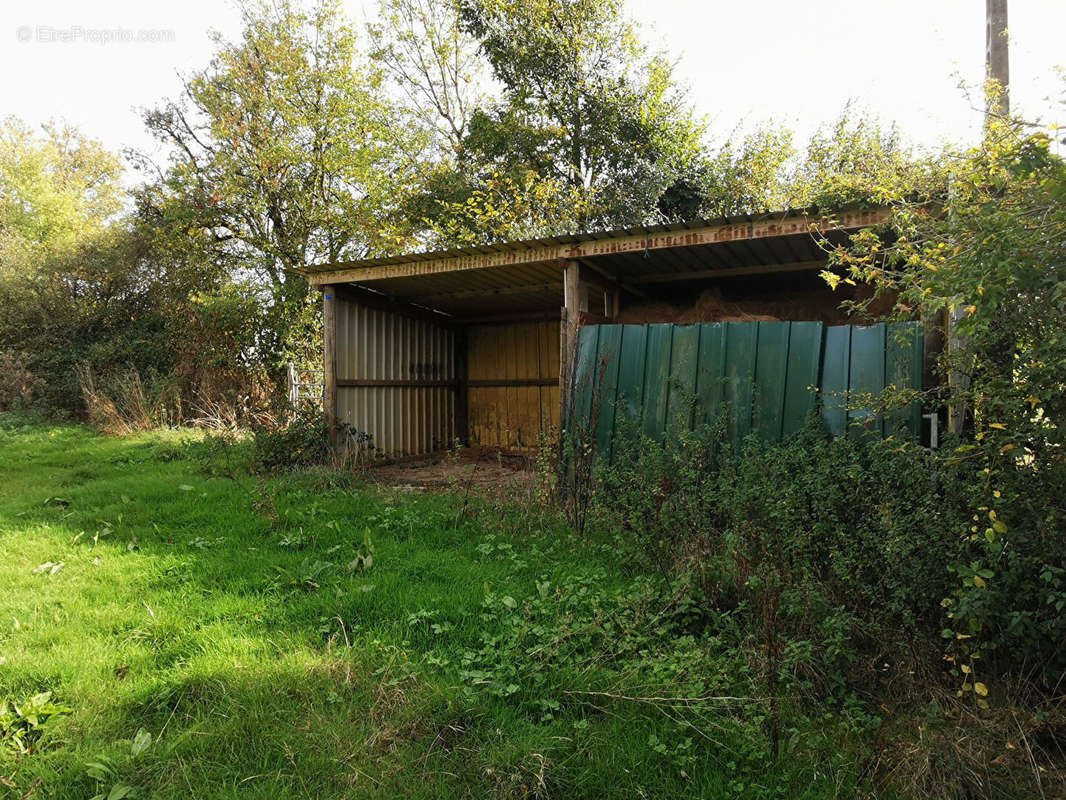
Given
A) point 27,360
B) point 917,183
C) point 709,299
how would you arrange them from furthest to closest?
point 27,360 < point 709,299 < point 917,183

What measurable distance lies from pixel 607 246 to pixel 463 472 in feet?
12.5

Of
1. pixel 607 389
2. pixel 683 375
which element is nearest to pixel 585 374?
pixel 607 389

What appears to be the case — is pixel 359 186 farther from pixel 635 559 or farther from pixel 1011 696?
pixel 1011 696

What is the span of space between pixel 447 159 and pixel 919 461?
1595 cm

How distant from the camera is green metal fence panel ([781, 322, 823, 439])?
441 cm

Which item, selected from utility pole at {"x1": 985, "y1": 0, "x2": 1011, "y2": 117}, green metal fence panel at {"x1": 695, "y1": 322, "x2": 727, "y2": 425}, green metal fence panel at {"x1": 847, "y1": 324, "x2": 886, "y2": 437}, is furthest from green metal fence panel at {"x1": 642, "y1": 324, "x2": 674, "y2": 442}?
utility pole at {"x1": 985, "y1": 0, "x2": 1011, "y2": 117}

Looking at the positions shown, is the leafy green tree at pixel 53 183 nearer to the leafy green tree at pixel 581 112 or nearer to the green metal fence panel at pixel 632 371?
the leafy green tree at pixel 581 112

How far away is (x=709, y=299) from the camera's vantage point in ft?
23.8

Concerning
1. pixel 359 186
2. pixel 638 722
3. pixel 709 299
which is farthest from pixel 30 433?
pixel 638 722

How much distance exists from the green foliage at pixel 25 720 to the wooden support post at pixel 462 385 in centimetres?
861

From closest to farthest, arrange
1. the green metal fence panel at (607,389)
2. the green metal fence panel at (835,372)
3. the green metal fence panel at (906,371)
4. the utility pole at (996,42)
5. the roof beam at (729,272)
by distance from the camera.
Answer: the green metal fence panel at (906,371) < the green metal fence panel at (835,372) < the green metal fence panel at (607,389) < the roof beam at (729,272) < the utility pole at (996,42)

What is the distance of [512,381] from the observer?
1060cm

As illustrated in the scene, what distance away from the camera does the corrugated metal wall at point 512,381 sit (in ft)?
33.9

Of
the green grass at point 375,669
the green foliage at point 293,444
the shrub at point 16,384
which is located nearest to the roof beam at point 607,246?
the green foliage at point 293,444
